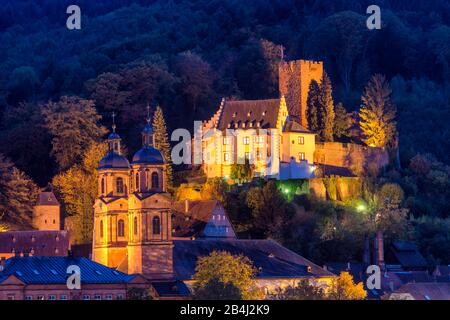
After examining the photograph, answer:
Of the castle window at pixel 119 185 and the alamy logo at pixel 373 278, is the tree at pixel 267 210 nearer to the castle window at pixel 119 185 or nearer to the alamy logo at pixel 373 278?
the alamy logo at pixel 373 278

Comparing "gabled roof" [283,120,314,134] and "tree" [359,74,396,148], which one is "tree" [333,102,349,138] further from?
"gabled roof" [283,120,314,134]

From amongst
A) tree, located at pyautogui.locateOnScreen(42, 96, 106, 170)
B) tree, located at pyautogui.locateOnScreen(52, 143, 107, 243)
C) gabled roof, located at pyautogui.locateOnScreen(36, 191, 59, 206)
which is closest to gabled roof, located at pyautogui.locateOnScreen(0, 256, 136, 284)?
tree, located at pyautogui.locateOnScreen(52, 143, 107, 243)

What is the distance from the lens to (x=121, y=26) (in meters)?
146

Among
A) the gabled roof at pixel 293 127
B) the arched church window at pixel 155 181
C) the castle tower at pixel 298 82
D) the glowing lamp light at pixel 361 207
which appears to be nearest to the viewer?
the arched church window at pixel 155 181

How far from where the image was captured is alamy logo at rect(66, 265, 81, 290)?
8344 centimetres

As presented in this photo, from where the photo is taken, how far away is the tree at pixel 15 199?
104750 mm

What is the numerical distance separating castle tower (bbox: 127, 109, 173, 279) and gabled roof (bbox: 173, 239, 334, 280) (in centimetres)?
180

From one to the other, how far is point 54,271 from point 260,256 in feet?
39.7

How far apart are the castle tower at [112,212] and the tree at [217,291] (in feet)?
29.5

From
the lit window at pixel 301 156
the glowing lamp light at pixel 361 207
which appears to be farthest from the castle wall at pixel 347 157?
the glowing lamp light at pixel 361 207

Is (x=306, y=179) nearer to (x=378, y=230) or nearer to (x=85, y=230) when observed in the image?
(x=378, y=230)
